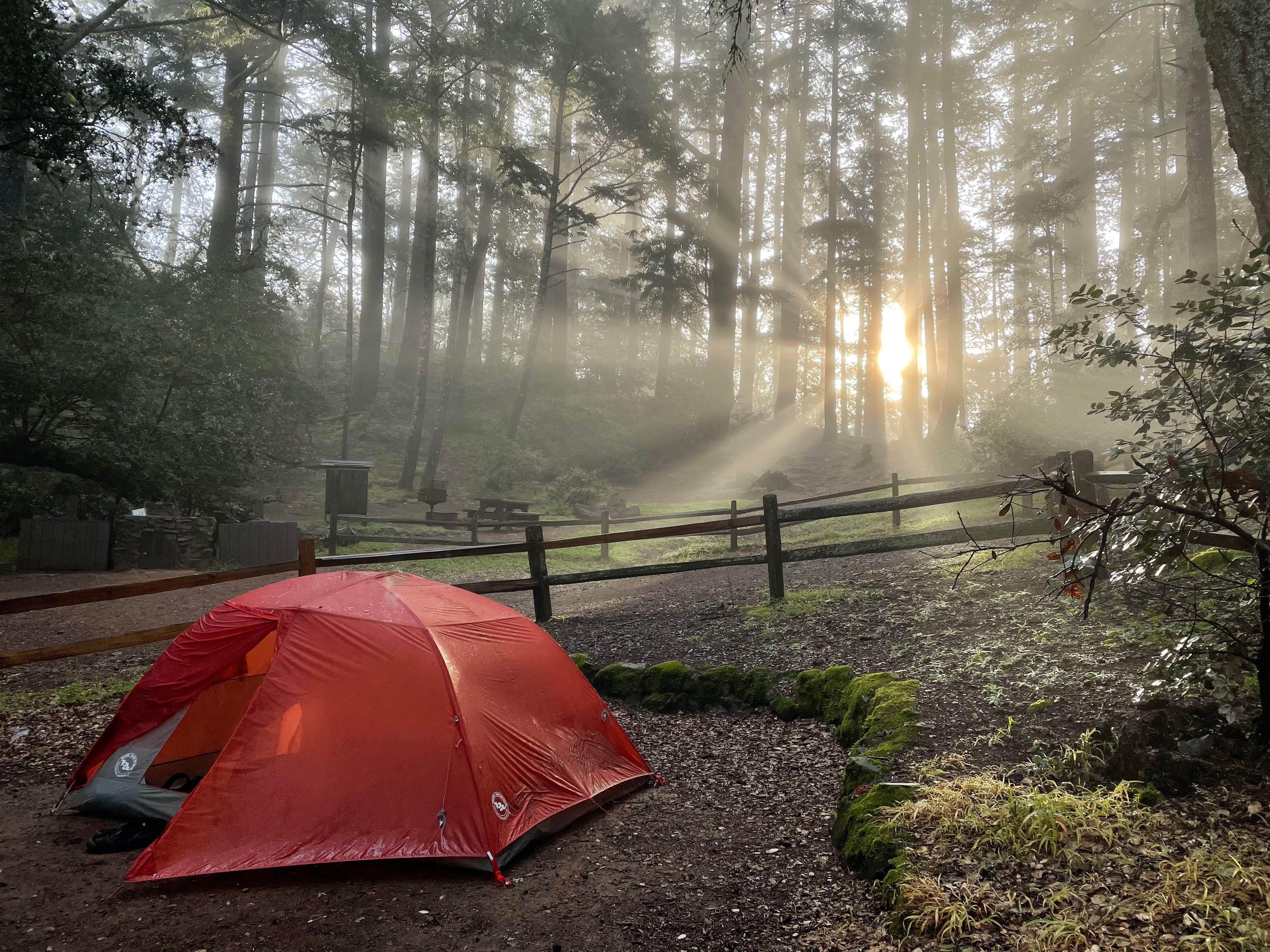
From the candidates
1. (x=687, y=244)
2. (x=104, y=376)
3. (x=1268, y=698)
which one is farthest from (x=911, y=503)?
(x=687, y=244)

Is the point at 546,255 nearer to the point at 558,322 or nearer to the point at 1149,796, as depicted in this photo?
the point at 558,322

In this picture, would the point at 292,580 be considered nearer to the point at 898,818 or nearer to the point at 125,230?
the point at 898,818

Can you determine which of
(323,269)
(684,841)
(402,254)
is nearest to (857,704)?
(684,841)

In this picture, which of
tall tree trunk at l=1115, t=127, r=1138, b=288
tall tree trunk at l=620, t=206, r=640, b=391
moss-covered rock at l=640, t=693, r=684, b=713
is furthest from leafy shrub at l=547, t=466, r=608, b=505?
tall tree trunk at l=1115, t=127, r=1138, b=288

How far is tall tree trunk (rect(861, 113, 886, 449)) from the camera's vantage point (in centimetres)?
2762

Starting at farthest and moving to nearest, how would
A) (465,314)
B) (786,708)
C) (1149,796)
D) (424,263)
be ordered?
(465,314) → (424,263) → (786,708) → (1149,796)

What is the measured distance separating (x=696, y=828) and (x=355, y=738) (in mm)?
1957

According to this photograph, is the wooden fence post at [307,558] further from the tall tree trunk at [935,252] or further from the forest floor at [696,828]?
the tall tree trunk at [935,252]

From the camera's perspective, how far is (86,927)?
11.4ft

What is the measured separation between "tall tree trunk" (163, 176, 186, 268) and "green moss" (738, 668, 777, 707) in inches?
1221

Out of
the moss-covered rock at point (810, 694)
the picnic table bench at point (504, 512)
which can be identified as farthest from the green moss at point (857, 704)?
the picnic table bench at point (504, 512)

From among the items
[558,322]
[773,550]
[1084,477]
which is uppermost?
[558,322]

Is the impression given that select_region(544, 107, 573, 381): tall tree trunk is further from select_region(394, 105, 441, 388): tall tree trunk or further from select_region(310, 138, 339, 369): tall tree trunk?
select_region(310, 138, 339, 369): tall tree trunk

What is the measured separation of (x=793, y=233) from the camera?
33.7 meters
